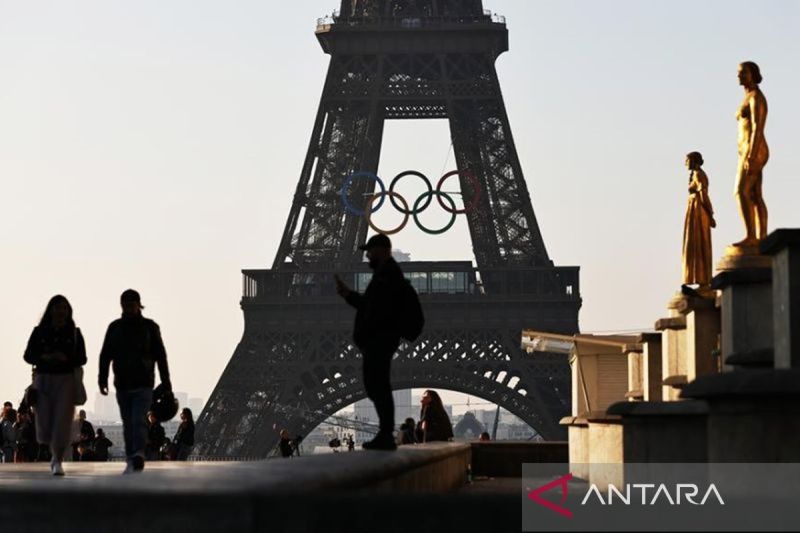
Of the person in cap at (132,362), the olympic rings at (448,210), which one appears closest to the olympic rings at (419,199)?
the olympic rings at (448,210)

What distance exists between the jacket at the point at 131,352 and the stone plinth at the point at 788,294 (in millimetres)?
5377

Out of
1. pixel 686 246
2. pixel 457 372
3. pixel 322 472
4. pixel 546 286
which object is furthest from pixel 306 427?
pixel 322 472

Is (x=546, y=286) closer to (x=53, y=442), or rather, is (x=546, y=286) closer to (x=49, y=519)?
(x=53, y=442)

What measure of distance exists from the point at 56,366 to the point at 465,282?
218 feet

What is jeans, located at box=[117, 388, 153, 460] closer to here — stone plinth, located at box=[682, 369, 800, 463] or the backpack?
the backpack

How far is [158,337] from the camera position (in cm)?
1611

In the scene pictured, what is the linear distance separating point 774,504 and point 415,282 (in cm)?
7750

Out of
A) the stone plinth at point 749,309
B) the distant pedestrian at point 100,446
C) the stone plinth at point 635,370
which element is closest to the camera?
the stone plinth at point 749,309

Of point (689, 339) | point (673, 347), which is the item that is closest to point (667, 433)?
point (689, 339)

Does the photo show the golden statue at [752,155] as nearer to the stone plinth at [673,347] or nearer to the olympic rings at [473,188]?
the stone plinth at [673,347]

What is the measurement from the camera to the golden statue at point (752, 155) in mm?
18547

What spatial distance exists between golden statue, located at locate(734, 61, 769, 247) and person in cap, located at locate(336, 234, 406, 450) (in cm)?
567

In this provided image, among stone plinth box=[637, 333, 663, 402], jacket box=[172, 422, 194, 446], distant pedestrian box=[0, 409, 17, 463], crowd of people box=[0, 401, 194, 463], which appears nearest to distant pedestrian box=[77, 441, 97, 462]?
crowd of people box=[0, 401, 194, 463]

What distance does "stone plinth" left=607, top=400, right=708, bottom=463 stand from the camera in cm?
1623
